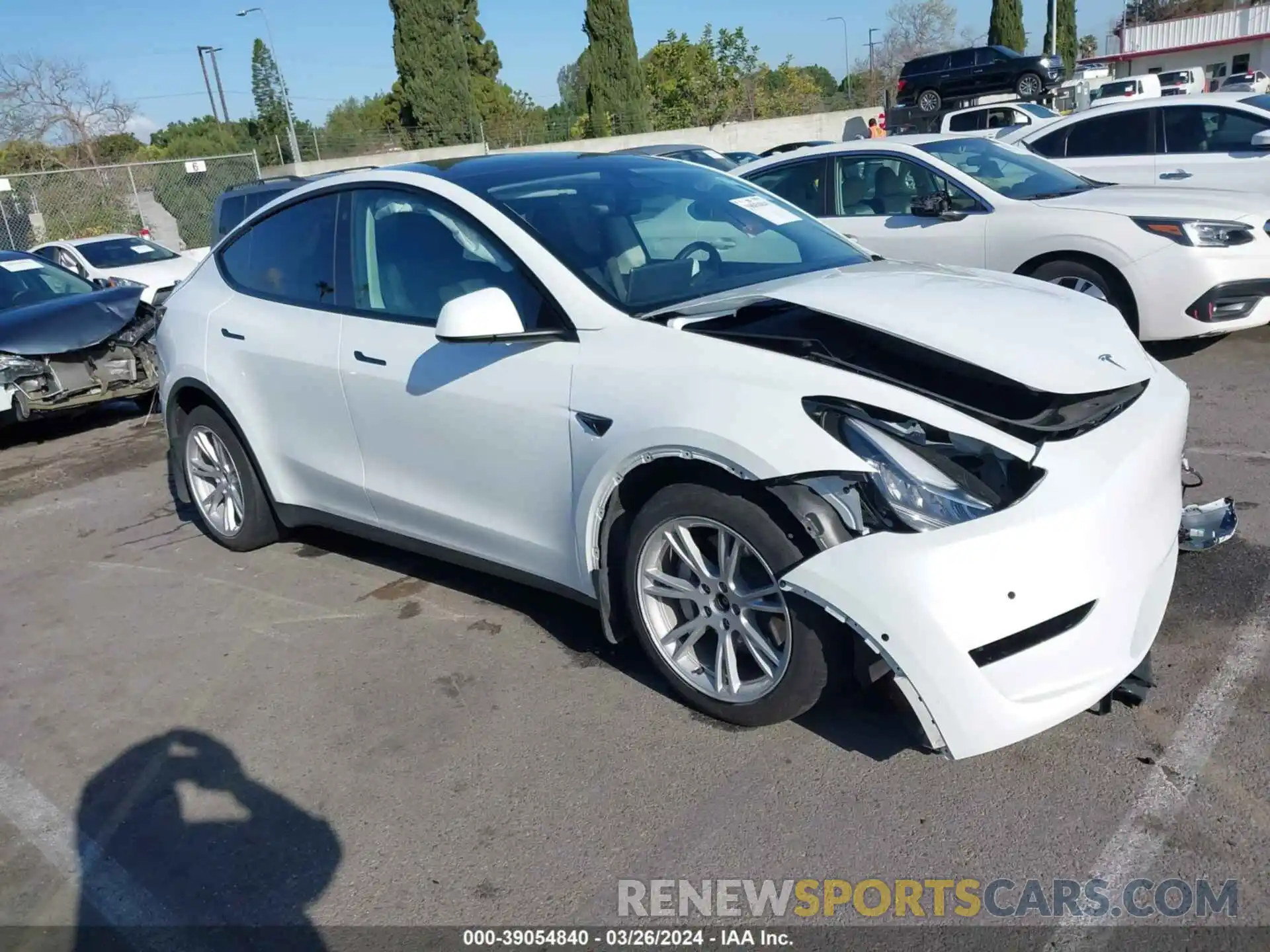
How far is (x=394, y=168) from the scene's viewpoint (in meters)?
4.27

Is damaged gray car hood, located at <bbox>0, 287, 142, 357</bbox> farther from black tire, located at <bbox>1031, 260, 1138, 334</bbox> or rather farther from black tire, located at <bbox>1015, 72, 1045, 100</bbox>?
black tire, located at <bbox>1015, 72, 1045, 100</bbox>

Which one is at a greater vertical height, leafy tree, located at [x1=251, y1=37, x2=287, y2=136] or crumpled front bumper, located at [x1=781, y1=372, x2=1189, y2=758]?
leafy tree, located at [x1=251, y1=37, x2=287, y2=136]

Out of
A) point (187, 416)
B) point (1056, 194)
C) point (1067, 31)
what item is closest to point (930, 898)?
point (187, 416)

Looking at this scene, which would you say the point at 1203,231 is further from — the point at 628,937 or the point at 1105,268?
the point at 628,937

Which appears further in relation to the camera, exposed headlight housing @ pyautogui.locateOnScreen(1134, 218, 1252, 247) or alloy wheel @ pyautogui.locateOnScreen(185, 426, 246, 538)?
exposed headlight housing @ pyautogui.locateOnScreen(1134, 218, 1252, 247)

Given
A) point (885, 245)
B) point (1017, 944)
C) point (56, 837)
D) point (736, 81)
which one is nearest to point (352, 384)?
point (56, 837)

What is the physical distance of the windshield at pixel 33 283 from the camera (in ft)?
29.2

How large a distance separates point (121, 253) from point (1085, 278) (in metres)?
13.4

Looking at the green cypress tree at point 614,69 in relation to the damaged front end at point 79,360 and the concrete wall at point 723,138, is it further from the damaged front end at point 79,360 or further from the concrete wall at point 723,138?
the damaged front end at point 79,360

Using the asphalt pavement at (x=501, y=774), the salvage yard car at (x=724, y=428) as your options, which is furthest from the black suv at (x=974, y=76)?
the asphalt pavement at (x=501, y=774)

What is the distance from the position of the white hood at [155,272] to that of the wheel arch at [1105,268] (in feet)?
36.7

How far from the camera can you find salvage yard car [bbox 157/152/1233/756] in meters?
2.61

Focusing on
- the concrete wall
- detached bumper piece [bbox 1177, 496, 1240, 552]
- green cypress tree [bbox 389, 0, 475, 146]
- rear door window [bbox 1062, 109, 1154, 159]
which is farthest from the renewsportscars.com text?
green cypress tree [bbox 389, 0, 475, 146]

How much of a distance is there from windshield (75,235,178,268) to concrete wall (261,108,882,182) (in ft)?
58.2
